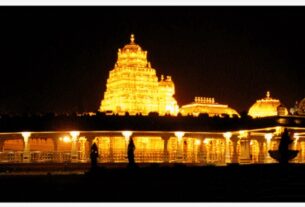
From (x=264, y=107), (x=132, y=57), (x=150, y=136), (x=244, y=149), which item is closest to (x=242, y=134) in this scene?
(x=244, y=149)

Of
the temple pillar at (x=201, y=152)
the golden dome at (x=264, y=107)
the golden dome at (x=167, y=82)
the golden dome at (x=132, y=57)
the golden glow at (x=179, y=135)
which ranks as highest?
the golden dome at (x=132, y=57)

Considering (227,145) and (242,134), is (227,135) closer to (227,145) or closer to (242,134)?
(227,145)

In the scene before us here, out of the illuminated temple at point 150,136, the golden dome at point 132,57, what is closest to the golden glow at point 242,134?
the illuminated temple at point 150,136

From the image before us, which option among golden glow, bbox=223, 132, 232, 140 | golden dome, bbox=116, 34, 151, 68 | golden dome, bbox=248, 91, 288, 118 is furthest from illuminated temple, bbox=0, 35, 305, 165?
golden dome, bbox=248, 91, 288, 118

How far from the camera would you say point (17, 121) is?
132ft

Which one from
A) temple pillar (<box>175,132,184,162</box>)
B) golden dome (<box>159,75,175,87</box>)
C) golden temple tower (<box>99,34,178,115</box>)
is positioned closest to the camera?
temple pillar (<box>175,132,184,162</box>)

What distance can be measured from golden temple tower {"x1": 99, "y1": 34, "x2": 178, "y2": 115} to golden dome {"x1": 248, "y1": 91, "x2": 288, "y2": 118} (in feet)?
38.5

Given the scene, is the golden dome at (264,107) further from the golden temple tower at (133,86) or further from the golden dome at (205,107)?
the golden temple tower at (133,86)

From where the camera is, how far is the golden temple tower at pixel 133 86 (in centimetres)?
5609

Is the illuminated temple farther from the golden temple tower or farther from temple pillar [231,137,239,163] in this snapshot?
the golden temple tower

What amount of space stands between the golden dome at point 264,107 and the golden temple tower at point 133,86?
38.5 ft

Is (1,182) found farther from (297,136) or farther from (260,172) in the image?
(297,136)

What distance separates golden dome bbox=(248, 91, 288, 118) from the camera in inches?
2576

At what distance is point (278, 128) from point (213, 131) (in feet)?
16.6
